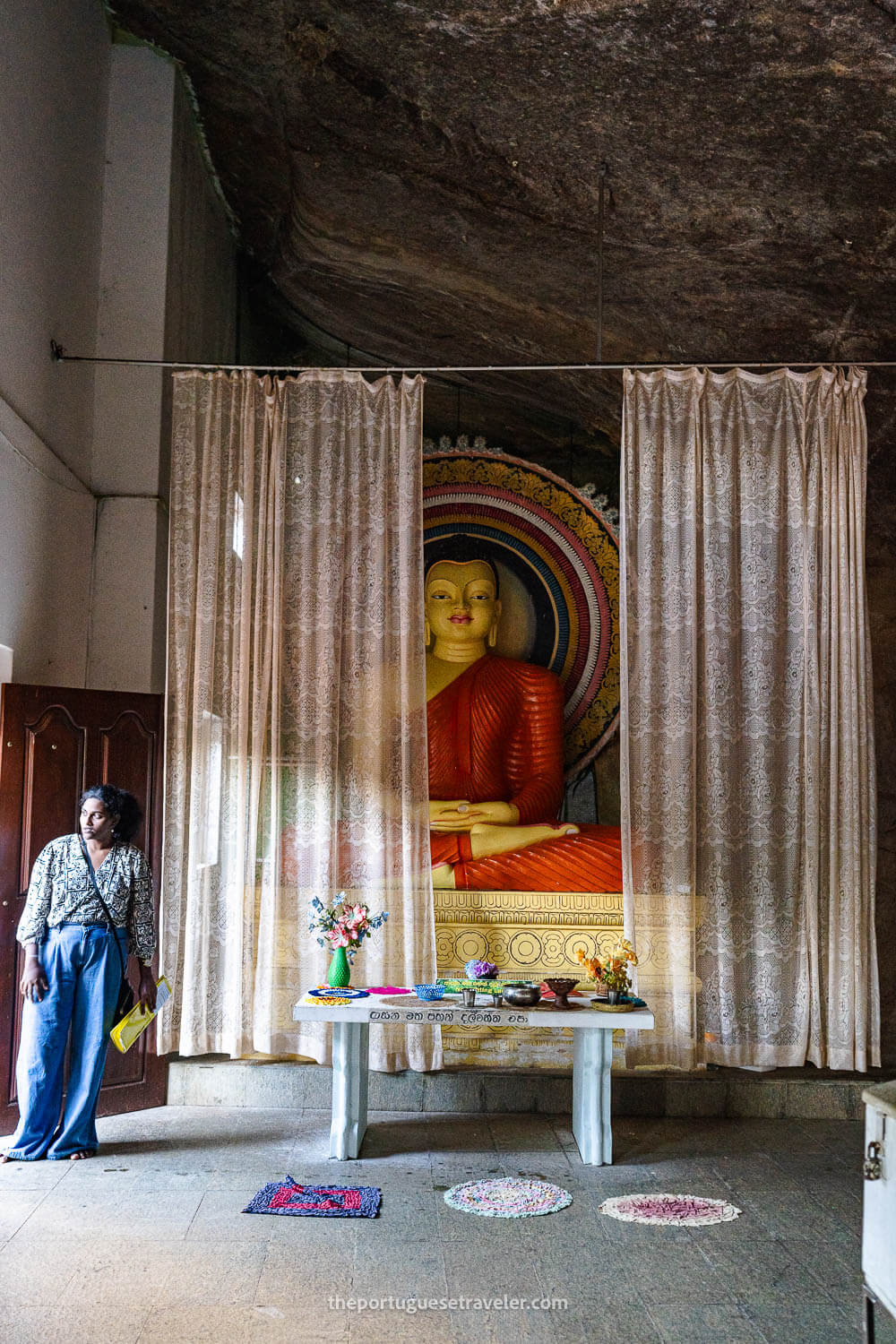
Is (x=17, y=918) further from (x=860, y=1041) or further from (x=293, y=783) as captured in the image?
(x=860, y=1041)

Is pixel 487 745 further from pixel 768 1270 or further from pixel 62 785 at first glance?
pixel 768 1270

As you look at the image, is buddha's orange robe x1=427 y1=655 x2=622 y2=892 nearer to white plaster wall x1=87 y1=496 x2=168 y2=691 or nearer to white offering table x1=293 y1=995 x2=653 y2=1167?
white plaster wall x1=87 y1=496 x2=168 y2=691

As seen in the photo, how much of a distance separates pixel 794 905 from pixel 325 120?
4.25 meters

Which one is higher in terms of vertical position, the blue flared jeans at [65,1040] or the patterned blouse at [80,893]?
the patterned blouse at [80,893]

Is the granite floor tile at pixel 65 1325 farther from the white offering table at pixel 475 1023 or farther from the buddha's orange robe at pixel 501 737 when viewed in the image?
the buddha's orange robe at pixel 501 737

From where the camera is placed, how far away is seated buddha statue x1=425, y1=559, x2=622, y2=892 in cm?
597

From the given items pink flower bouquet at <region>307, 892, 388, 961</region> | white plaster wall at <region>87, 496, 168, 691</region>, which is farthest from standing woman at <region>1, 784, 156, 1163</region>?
white plaster wall at <region>87, 496, 168, 691</region>

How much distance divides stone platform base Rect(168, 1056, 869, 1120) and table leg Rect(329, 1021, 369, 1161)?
59 centimetres

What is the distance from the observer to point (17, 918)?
4770 millimetres

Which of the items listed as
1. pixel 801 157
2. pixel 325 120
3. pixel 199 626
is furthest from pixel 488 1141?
pixel 325 120

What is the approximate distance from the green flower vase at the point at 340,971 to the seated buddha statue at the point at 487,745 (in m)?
1.08

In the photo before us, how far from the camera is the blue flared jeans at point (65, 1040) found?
4449 mm

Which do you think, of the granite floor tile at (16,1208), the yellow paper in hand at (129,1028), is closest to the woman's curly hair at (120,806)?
the yellow paper in hand at (129,1028)

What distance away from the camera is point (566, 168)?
5.51m
